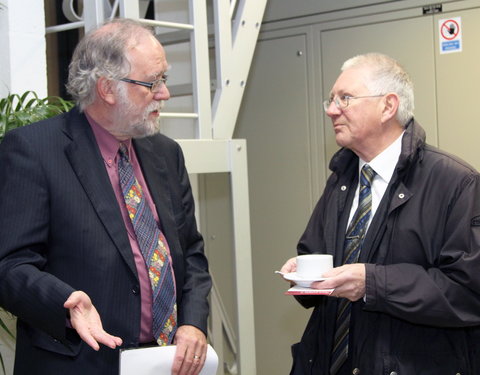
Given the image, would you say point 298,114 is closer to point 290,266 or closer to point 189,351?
point 290,266

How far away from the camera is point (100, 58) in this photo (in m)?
1.95

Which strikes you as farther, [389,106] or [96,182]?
[389,106]

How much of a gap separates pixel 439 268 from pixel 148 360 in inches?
34.3

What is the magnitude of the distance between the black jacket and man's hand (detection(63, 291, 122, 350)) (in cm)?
76

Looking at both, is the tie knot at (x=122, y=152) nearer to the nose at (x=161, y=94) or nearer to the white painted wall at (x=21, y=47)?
the nose at (x=161, y=94)

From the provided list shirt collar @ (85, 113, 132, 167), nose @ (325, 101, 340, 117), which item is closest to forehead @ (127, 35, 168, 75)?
shirt collar @ (85, 113, 132, 167)

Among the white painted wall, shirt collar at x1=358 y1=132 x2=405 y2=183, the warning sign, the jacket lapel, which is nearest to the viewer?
the jacket lapel

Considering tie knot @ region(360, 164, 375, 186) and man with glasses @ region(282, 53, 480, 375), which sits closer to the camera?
man with glasses @ region(282, 53, 480, 375)

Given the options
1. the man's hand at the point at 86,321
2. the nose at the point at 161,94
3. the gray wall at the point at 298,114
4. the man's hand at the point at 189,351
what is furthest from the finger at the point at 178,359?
the gray wall at the point at 298,114

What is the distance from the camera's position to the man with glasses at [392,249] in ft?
6.38

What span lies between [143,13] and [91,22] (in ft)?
3.62

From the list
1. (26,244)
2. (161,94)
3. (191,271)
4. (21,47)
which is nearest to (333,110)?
(161,94)

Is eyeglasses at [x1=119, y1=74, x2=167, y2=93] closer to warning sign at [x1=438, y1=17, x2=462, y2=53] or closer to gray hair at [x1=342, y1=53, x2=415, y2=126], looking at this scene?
gray hair at [x1=342, y1=53, x2=415, y2=126]

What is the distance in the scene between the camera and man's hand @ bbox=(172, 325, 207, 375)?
1.85 m
